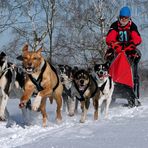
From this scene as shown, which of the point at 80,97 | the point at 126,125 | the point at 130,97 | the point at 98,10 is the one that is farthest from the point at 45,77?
the point at 98,10

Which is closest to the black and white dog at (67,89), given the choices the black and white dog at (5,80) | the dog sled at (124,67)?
the dog sled at (124,67)

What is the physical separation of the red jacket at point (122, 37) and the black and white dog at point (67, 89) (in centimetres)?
114

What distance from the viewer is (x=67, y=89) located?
9.66m

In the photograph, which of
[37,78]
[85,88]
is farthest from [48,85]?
[85,88]

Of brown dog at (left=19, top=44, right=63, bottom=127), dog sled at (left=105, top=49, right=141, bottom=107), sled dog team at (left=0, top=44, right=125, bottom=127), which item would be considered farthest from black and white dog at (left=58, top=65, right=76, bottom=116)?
brown dog at (left=19, top=44, right=63, bottom=127)

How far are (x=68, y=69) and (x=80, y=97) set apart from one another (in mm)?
2083

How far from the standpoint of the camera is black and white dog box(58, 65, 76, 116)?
9.24 metres

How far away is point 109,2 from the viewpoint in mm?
24938

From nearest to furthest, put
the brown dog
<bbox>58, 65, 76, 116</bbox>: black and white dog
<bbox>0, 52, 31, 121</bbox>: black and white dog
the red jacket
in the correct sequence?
the brown dog < <bbox>0, 52, 31, 121</bbox>: black and white dog < <bbox>58, 65, 76, 116</bbox>: black and white dog < the red jacket

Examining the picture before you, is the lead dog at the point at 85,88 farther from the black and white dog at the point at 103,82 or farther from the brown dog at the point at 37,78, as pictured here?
the brown dog at the point at 37,78

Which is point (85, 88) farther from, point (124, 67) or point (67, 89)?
point (124, 67)

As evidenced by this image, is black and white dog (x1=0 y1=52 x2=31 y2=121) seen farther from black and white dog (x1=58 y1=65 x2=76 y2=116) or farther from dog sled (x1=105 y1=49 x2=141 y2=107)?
dog sled (x1=105 y1=49 x2=141 y2=107)

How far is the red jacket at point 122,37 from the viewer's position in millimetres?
9352

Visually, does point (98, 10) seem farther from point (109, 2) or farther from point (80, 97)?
point (80, 97)
